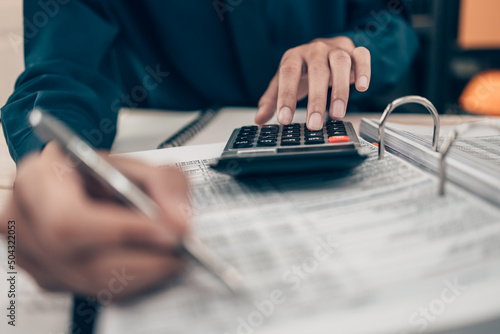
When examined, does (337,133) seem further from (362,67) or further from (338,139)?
(362,67)

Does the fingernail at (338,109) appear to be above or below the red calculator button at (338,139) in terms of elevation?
below

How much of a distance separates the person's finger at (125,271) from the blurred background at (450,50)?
1.02 metres

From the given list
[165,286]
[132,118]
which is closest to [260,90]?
[132,118]

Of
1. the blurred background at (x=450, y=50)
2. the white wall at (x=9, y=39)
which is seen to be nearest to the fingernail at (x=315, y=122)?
the white wall at (x=9, y=39)

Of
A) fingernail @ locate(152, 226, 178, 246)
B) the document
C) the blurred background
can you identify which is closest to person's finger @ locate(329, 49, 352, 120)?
the document

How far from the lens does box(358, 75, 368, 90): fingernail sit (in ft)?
1.22

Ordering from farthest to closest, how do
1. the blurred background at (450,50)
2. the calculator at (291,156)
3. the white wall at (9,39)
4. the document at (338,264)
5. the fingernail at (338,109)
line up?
1. the blurred background at (450,50)
2. the white wall at (9,39)
3. the fingernail at (338,109)
4. the calculator at (291,156)
5. the document at (338,264)

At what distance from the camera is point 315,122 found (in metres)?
0.33

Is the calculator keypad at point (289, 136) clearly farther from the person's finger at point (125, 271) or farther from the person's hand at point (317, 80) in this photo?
the person's finger at point (125, 271)

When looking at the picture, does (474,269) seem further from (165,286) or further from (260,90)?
(260,90)

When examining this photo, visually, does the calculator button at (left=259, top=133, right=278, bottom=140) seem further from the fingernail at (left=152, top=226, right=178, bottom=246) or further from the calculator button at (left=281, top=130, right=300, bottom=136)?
the fingernail at (left=152, top=226, right=178, bottom=246)

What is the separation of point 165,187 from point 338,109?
0.71ft

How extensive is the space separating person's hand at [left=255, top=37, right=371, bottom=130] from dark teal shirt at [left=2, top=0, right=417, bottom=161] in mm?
141

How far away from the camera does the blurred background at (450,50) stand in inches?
44.7
